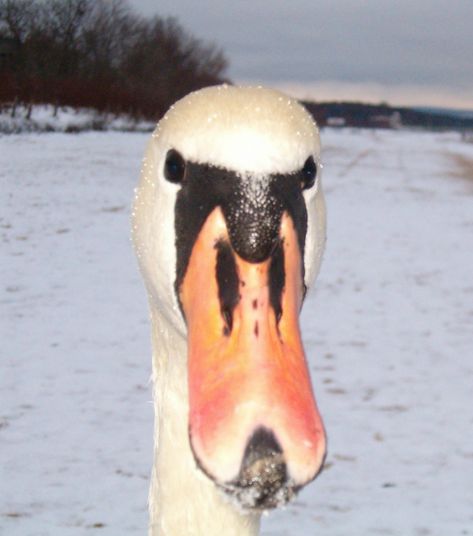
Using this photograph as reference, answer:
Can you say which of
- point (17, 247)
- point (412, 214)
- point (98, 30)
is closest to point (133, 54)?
point (98, 30)

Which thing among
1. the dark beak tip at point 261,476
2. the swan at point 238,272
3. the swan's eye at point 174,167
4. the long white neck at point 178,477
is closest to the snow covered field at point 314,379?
the long white neck at point 178,477

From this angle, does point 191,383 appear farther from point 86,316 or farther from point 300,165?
point 86,316

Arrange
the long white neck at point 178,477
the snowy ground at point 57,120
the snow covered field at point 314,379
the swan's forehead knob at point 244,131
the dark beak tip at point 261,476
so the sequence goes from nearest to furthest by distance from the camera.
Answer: the dark beak tip at point 261,476 < the swan's forehead knob at point 244,131 < the long white neck at point 178,477 < the snow covered field at point 314,379 < the snowy ground at point 57,120

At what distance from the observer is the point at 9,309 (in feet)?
23.9

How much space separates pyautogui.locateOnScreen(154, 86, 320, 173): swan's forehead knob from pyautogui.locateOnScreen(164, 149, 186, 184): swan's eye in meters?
0.01

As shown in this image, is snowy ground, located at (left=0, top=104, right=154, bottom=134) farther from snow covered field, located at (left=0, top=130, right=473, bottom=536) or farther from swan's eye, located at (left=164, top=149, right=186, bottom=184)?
swan's eye, located at (left=164, top=149, right=186, bottom=184)

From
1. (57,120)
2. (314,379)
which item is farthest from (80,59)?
(314,379)

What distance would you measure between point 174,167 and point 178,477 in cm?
70

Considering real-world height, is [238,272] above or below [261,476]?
above

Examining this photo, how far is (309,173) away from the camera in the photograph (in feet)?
5.25

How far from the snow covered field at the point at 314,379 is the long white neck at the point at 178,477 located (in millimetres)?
1972

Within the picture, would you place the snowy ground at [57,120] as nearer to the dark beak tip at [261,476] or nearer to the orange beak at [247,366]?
the orange beak at [247,366]

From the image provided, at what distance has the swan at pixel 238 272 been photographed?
4.02 ft

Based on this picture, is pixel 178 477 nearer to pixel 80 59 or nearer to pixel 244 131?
pixel 244 131
